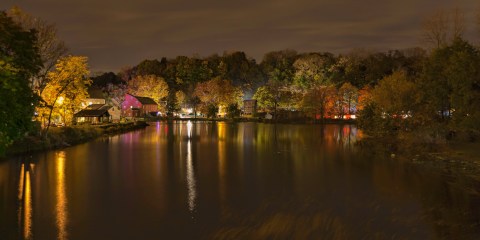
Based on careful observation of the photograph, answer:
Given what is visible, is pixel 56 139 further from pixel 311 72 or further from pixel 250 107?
pixel 250 107

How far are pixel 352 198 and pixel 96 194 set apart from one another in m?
11.2

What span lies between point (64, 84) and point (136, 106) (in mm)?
64298

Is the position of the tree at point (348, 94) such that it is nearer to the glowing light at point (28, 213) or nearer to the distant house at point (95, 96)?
the distant house at point (95, 96)

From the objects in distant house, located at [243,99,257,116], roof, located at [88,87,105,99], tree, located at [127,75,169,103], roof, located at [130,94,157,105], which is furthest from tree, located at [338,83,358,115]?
roof, located at [88,87,105,99]

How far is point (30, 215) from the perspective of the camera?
49.3 ft

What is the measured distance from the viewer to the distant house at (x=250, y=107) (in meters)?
116

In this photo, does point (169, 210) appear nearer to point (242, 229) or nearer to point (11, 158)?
point (242, 229)

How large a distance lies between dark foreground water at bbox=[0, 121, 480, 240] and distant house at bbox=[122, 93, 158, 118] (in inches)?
3028

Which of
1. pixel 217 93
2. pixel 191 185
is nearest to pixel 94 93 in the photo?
pixel 217 93

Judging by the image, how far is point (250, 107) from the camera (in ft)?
388

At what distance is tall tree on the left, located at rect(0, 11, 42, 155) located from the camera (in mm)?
13016

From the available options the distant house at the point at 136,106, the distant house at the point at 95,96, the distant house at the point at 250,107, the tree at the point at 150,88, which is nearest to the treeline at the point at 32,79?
the distant house at the point at 95,96

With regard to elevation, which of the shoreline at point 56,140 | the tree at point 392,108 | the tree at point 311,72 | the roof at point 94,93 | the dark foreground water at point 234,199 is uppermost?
the tree at point 311,72

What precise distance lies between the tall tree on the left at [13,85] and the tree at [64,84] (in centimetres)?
2672
